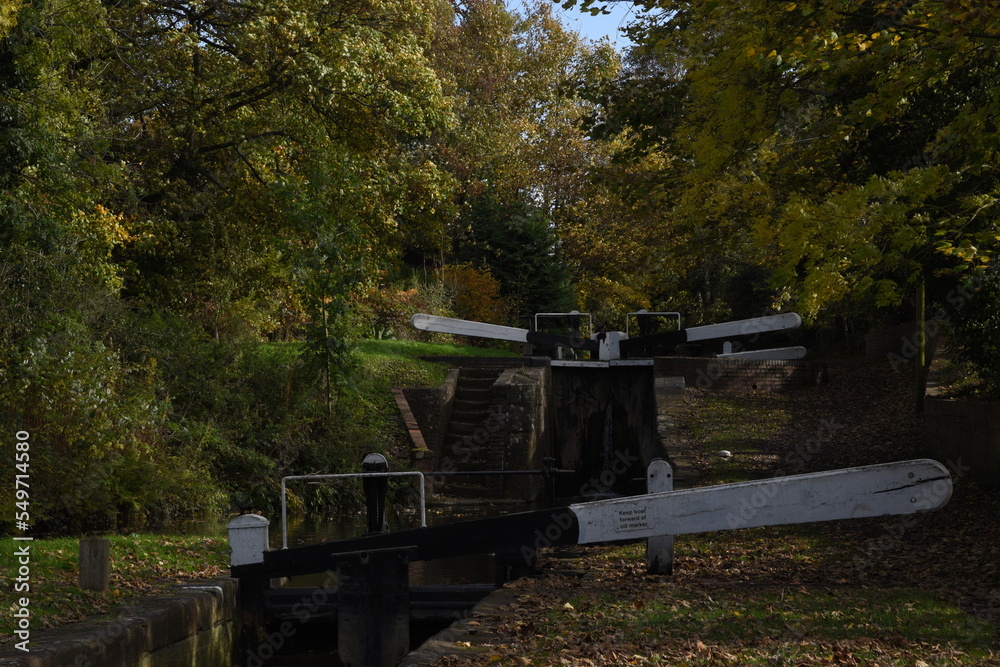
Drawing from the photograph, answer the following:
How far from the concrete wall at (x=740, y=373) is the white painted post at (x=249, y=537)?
1146cm

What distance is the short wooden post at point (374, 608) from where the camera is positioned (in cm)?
720

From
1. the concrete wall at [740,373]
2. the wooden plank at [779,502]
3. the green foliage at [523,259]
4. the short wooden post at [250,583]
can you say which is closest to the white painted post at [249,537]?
the short wooden post at [250,583]

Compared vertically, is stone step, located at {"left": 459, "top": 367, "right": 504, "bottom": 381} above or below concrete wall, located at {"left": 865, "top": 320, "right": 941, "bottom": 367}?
below

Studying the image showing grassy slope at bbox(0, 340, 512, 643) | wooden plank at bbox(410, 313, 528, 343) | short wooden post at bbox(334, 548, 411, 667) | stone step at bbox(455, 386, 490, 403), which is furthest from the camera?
wooden plank at bbox(410, 313, 528, 343)

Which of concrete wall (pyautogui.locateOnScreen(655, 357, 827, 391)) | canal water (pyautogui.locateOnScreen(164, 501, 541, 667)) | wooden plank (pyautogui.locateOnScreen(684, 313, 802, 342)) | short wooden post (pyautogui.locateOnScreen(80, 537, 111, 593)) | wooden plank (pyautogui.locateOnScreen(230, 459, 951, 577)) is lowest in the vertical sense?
canal water (pyautogui.locateOnScreen(164, 501, 541, 667))

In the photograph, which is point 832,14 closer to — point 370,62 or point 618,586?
point 618,586

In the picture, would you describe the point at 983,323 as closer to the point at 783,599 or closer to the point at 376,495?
the point at 783,599

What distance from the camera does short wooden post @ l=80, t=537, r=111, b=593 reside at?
23.2 feet

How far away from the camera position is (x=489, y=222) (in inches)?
1101

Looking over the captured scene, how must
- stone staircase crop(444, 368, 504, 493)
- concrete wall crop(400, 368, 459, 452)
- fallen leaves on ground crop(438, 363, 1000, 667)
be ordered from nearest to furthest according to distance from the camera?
fallen leaves on ground crop(438, 363, 1000, 667) → stone staircase crop(444, 368, 504, 493) → concrete wall crop(400, 368, 459, 452)

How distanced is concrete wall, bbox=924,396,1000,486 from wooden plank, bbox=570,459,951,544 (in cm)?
437

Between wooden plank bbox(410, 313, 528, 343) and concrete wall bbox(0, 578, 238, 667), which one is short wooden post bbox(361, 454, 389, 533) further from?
wooden plank bbox(410, 313, 528, 343)

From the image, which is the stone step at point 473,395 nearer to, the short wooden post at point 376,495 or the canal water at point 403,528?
the canal water at point 403,528

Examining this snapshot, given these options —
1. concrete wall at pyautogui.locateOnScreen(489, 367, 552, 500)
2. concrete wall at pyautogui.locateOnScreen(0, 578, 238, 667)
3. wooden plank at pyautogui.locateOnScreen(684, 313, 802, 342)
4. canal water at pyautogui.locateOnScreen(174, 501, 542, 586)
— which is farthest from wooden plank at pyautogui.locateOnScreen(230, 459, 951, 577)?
wooden plank at pyautogui.locateOnScreen(684, 313, 802, 342)
